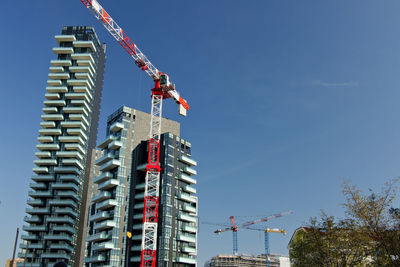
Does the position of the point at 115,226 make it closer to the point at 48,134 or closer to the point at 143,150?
the point at 143,150

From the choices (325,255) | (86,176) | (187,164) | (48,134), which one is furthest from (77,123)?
(325,255)

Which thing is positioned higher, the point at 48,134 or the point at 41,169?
the point at 48,134

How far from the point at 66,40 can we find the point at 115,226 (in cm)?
8874

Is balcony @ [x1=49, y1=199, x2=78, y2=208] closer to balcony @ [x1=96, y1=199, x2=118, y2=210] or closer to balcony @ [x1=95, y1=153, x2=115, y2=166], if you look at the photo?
balcony @ [x1=96, y1=199, x2=118, y2=210]

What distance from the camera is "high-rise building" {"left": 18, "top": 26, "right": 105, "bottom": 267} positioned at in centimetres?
13888

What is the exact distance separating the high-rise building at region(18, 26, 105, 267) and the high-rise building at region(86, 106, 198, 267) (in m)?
13.0

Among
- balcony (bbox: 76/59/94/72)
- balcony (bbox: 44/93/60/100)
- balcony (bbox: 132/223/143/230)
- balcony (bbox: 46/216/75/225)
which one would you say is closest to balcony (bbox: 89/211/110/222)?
balcony (bbox: 132/223/143/230)

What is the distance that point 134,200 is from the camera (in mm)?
128000

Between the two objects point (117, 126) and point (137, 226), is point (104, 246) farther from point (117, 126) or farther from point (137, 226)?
point (117, 126)

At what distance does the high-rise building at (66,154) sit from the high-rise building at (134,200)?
42.7ft

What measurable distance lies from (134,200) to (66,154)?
3808 centimetres

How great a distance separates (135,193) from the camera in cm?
12912

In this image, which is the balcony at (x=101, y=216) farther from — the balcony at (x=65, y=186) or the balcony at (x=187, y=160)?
the balcony at (x=187, y=160)

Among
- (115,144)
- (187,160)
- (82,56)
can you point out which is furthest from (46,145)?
(187,160)
